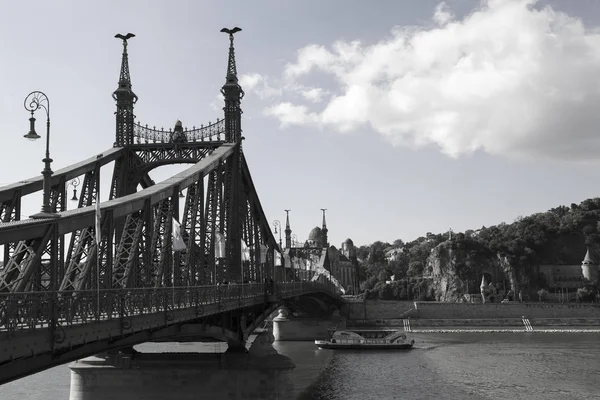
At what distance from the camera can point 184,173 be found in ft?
95.9

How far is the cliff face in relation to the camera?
134m

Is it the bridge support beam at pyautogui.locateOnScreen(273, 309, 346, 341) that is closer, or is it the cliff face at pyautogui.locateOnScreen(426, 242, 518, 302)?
the bridge support beam at pyautogui.locateOnScreen(273, 309, 346, 341)

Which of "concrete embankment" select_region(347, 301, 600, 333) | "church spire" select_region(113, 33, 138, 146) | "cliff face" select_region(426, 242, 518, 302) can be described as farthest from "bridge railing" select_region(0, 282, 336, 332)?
"cliff face" select_region(426, 242, 518, 302)

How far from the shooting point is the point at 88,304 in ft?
50.4

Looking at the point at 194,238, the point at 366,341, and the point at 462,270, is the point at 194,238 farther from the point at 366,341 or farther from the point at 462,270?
the point at 462,270

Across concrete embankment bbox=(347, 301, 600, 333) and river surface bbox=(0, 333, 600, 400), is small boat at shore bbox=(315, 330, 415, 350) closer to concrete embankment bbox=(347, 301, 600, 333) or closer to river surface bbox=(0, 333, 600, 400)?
river surface bbox=(0, 333, 600, 400)

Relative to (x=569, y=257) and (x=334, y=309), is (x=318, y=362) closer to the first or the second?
(x=334, y=309)

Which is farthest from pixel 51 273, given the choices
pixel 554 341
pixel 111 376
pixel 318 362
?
pixel 554 341

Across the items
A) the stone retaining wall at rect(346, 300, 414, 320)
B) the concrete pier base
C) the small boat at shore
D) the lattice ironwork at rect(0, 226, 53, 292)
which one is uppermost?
the lattice ironwork at rect(0, 226, 53, 292)

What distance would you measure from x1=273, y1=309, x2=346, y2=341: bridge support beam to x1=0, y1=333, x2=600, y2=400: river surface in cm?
783

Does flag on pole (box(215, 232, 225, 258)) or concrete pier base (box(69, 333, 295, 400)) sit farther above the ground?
flag on pole (box(215, 232, 225, 258))

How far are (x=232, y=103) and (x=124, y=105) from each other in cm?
647

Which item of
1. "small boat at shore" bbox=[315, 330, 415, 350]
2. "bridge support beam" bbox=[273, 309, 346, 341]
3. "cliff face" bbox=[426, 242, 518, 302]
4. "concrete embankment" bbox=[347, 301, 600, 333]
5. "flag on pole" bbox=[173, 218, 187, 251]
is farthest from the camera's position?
"cliff face" bbox=[426, 242, 518, 302]

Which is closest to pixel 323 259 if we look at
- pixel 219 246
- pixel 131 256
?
pixel 219 246
